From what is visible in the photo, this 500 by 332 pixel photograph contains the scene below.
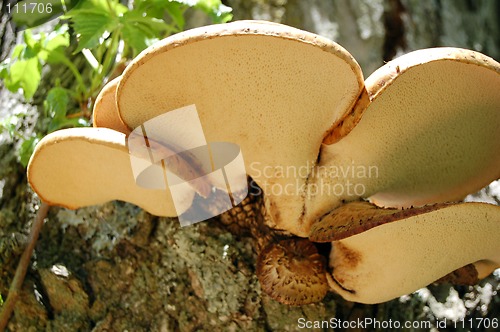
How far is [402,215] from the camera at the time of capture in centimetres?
170

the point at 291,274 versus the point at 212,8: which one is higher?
the point at 212,8

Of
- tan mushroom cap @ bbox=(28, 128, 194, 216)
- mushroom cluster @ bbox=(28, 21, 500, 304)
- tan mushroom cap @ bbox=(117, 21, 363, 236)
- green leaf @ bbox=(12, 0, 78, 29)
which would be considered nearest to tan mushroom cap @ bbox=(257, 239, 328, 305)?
mushroom cluster @ bbox=(28, 21, 500, 304)

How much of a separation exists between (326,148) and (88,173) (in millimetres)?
957

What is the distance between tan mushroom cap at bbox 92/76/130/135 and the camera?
6.23 ft

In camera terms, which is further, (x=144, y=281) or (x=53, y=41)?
(x=53, y=41)

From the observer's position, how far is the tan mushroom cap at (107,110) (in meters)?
1.90

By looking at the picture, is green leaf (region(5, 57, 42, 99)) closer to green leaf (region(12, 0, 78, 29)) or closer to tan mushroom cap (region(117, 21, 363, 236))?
green leaf (region(12, 0, 78, 29))

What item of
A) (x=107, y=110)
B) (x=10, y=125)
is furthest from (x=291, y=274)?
(x=10, y=125)

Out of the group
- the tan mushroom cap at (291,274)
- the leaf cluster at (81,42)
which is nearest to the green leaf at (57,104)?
the leaf cluster at (81,42)

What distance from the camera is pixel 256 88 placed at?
1.67 metres

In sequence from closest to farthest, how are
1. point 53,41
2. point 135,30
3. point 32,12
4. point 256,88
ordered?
1. point 256,88
2. point 135,30
3. point 53,41
4. point 32,12

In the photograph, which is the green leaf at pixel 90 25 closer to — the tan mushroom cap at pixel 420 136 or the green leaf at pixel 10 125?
the green leaf at pixel 10 125

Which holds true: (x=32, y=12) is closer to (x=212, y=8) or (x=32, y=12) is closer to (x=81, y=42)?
(x=81, y=42)

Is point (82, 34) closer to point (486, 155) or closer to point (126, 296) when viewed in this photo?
point (126, 296)
